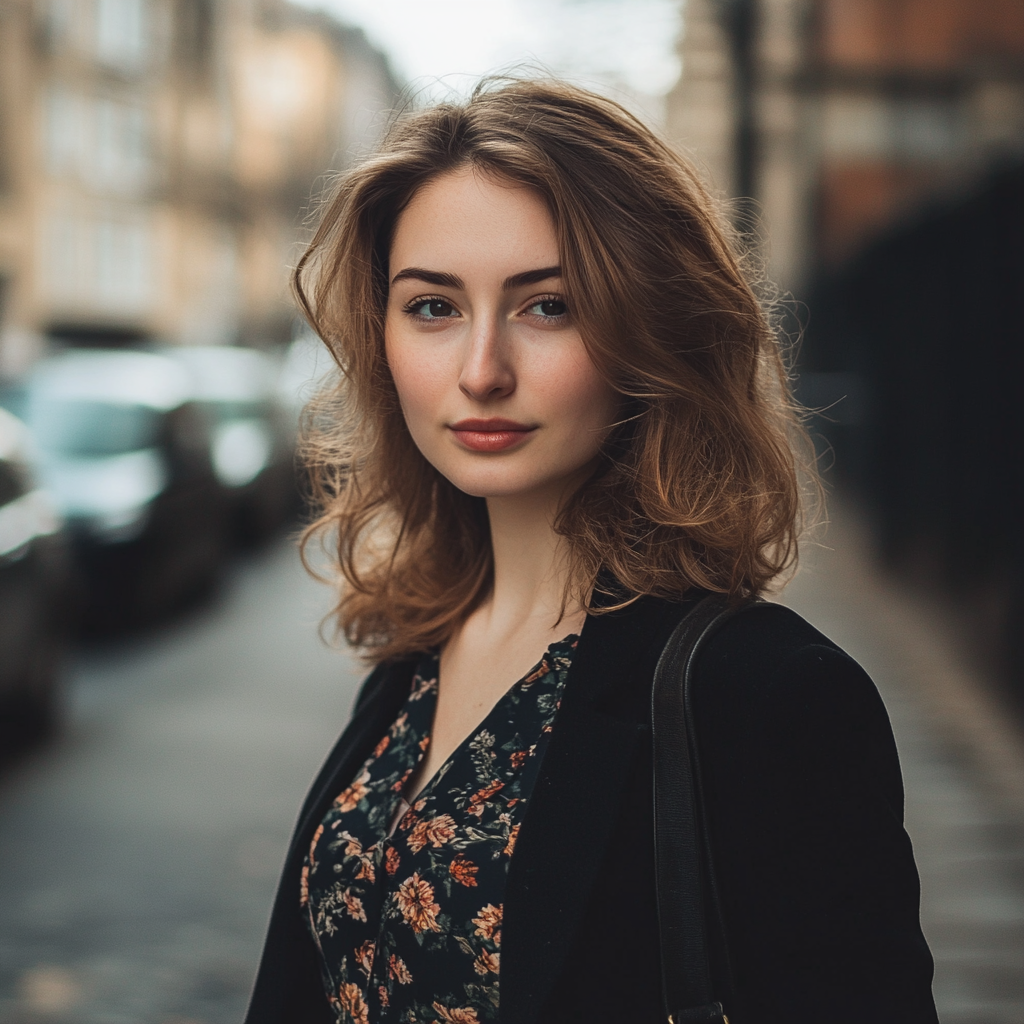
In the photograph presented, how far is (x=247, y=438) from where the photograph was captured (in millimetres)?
14453

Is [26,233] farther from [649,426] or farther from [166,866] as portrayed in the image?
[649,426]

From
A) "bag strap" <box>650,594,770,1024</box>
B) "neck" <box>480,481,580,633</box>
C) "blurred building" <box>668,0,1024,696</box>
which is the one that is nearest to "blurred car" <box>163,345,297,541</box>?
"blurred building" <box>668,0,1024,696</box>

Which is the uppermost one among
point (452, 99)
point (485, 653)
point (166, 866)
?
point (452, 99)

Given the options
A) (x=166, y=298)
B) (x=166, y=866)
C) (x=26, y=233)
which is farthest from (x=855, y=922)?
(x=166, y=298)

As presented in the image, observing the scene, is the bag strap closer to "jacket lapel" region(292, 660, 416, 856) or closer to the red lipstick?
the red lipstick

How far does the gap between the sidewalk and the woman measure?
59cm

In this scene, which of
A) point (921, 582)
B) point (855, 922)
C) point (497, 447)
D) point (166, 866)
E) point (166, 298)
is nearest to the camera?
point (855, 922)

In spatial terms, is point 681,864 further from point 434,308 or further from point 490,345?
point 434,308

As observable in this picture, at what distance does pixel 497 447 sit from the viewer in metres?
1.83

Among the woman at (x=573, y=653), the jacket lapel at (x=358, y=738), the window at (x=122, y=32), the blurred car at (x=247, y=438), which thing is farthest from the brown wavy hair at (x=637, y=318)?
the window at (x=122, y=32)

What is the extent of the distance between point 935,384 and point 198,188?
38.3 metres

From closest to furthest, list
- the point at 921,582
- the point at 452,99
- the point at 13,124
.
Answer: the point at 452,99 < the point at 921,582 < the point at 13,124

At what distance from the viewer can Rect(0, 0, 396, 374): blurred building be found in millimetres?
35156

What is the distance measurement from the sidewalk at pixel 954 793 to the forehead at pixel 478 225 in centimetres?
86
